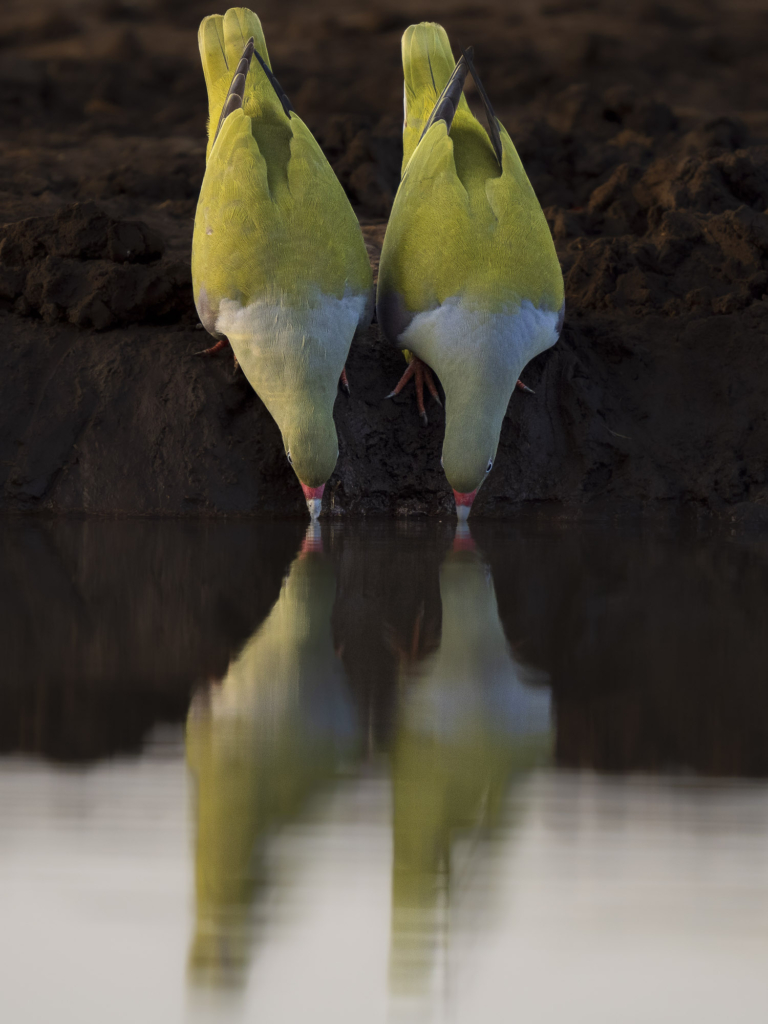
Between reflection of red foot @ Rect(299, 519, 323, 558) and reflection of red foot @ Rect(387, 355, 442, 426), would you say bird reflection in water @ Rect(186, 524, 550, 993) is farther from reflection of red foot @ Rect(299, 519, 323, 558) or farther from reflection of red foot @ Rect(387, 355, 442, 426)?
reflection of red foot @ Rect(387, 355, 442, 426)

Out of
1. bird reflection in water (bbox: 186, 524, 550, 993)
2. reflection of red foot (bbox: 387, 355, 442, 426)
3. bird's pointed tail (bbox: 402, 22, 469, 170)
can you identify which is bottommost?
bird reflection in water (bbox: 186, 524, 550, 993)

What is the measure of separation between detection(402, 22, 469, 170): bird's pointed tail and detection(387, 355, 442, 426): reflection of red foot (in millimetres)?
1300

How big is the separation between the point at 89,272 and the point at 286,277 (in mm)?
1674

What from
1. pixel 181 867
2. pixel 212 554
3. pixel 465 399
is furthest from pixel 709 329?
pixel 181 867

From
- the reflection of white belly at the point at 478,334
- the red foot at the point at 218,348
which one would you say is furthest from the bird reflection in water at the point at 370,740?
the red foot at the point at 218,348

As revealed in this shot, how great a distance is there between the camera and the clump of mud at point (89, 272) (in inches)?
255

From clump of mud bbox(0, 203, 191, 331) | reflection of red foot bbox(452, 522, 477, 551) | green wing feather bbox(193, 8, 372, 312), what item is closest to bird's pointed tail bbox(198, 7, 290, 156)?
green wing feather bbox(193, 8, 372, 312)

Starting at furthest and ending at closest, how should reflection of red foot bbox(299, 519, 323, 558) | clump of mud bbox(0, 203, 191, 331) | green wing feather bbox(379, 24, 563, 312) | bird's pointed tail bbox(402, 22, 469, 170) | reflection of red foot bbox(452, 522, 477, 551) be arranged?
bird's pointed tail bbox(402, 22, 469, 170), clump of mud bbox(0, 203, 191, 331), green wing feather bbox(379, 24, 563, 312), reflection of red foot bbox(452, 522, 477, 551), reflection of red foot bbox(299, 519, 323, 558)

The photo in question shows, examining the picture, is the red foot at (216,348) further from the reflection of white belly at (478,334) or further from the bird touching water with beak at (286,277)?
the reflection of white belly at (478,334)

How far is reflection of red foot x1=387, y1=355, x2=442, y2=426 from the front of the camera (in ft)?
19.9

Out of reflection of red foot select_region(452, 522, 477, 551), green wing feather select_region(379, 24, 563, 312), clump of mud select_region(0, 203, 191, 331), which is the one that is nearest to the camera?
reflection of red foot select_region(452, 522, 477, 551)

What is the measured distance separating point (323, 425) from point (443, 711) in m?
3.13

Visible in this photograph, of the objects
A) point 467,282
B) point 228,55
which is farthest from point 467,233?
point 228,55

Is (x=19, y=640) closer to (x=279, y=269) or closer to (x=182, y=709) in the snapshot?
(x=182, y=709)
